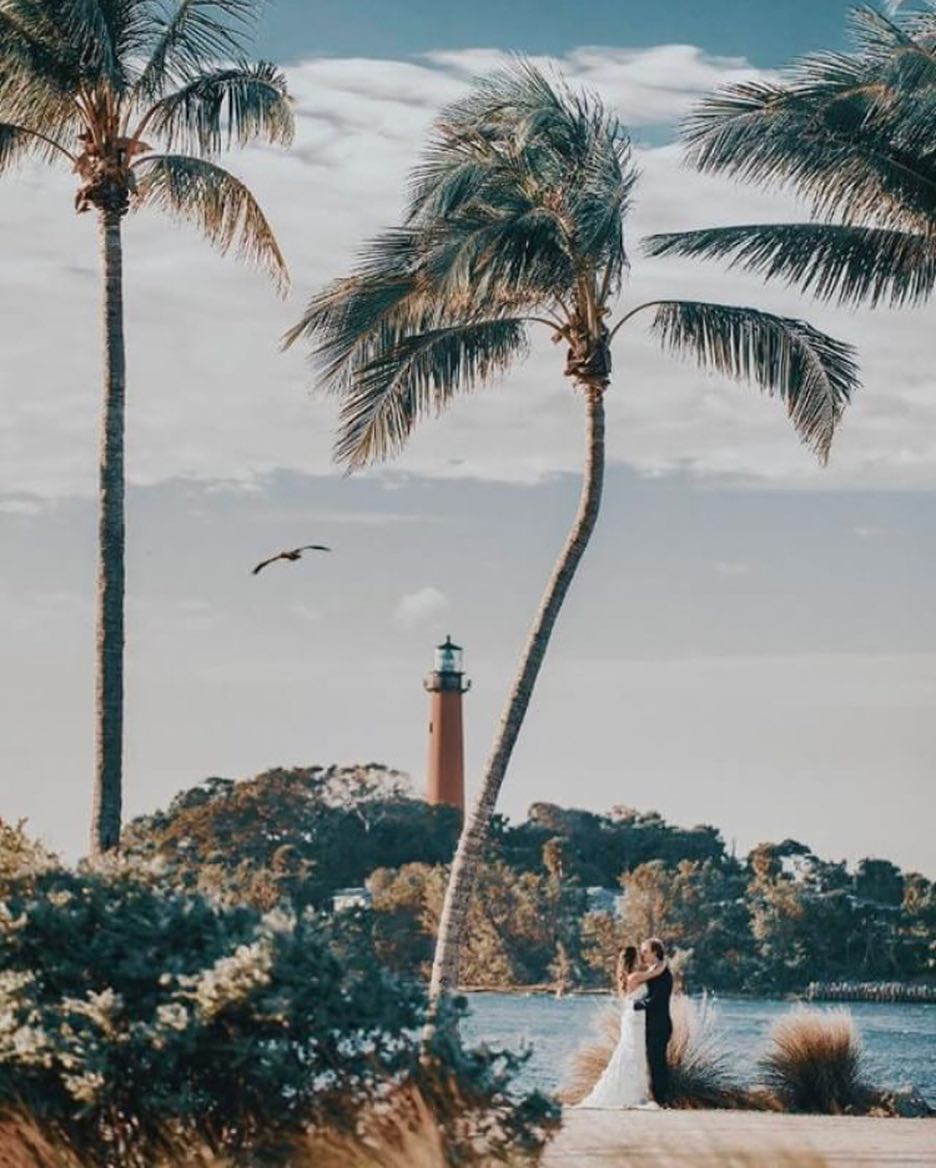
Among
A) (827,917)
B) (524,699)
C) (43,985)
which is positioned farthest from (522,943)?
(43,985)

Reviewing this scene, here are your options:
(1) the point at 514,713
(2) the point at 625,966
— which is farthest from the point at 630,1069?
(1) the point at 514,713

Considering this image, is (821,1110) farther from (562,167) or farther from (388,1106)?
(388,1106)

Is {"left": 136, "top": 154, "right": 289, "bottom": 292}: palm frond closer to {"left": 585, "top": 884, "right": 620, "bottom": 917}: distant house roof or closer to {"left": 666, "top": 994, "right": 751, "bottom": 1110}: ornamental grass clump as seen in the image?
{"left": 666, "top": 994, "right": 751, "bottom": 1110}: ornamental grass clump

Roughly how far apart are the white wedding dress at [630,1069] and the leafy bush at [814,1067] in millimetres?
1509

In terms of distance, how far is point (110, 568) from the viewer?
75.6 feet

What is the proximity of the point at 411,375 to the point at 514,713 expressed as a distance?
3667 mm

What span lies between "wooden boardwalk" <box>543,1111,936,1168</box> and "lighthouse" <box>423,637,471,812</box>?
4954cm

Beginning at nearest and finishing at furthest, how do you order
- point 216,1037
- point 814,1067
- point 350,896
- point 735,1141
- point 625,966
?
point 216,1037, point 735,1141, point 625,966, point 814,1067, point 350,896

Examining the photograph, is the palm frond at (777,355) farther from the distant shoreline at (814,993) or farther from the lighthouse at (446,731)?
the distant shoreline at (814,993)

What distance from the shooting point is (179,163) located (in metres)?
24.4

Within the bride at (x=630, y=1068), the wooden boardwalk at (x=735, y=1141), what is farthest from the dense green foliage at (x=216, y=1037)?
the bride at (x=630, y=1068)

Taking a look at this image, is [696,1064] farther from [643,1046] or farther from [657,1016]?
[657,1016]

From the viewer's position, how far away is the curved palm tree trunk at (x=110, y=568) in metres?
22.3

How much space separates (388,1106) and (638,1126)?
6.76 meters
